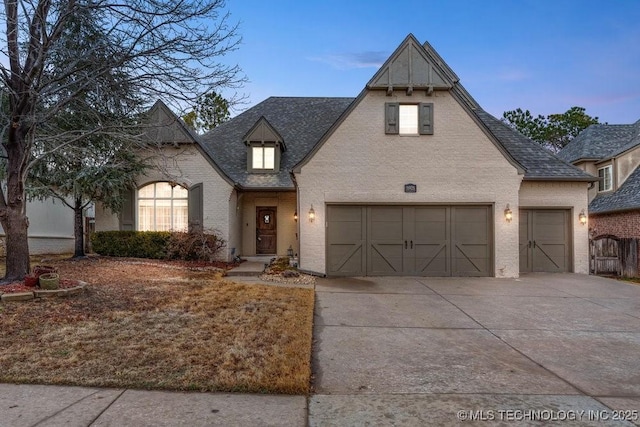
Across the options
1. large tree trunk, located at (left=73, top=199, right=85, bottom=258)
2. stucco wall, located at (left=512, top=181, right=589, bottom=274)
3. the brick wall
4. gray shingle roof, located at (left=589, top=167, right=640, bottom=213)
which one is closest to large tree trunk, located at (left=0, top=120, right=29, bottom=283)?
large tree trunk, located at (left=73, top=199, right=85, bottom=258)

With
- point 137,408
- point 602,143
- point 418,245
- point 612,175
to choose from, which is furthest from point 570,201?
point 137,408

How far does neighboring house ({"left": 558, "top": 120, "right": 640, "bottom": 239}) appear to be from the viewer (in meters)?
14.1

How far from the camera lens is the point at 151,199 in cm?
1419

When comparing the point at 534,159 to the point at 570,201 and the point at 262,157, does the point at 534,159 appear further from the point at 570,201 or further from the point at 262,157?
the point at 262,157

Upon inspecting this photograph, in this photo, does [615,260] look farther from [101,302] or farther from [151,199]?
[151,199]

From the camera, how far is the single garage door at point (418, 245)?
37.1 ft

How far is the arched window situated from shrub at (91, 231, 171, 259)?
718 millimetres

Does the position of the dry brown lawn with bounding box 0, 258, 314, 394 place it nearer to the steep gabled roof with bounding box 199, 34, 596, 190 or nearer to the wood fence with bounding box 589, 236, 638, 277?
the steep gabled roof with bounding box 199, 34, 596, 190

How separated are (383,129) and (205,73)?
565 cm

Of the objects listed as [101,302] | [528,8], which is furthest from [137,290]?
[528,8]

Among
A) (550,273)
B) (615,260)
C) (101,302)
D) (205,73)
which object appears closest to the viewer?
(101,302)

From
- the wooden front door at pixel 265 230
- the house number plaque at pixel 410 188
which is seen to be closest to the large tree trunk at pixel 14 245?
the wooden front door at pixel 265 230

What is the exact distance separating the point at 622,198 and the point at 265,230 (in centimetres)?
1477

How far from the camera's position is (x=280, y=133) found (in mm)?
17172
